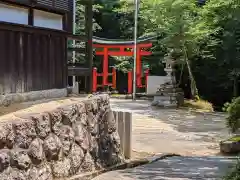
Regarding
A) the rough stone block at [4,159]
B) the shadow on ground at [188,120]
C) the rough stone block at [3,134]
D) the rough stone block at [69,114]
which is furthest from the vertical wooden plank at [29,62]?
the shadow on ground at [188,120]

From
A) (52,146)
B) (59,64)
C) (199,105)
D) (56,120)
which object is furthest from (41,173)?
(199,105)

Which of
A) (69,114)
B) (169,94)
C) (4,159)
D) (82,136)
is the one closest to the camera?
(4,159)

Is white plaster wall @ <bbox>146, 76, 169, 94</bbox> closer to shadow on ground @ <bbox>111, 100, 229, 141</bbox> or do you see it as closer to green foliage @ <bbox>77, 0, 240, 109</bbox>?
green foliage @ <bbox>77, 0, 240, 109</bbox>

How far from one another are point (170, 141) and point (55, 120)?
8438 millimetres

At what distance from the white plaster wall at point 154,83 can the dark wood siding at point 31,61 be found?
63.5 ft

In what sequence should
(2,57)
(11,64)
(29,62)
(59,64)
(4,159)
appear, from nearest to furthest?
(4,159)
(2,57)
(11,64)
(29,62)
(59,64)

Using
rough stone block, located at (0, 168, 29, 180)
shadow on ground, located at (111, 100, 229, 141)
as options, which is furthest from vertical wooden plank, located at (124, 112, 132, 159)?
shadow on ground, located at (111, 100, 229, 141)

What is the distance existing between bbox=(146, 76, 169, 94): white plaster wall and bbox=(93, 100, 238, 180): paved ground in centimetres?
311

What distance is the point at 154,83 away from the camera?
28.6 metres

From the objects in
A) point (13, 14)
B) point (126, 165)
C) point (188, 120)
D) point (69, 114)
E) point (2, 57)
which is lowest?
point (188, 120)

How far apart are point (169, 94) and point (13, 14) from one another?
1739 cm

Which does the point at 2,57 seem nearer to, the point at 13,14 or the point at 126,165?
the point at 13,14

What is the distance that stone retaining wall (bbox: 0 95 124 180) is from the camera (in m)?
4.83

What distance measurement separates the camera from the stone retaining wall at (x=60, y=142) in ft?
15.8
